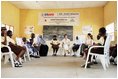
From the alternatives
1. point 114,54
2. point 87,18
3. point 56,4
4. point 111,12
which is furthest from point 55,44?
point 114,54

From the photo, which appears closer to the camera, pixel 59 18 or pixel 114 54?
pixel 114 54

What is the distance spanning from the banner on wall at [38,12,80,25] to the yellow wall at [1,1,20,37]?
1246 millimetres

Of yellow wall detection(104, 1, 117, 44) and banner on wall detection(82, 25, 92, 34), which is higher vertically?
yellow wall detection(104, 1, 117, 44)

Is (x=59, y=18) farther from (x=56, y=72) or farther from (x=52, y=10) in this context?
(x=56, y=72)

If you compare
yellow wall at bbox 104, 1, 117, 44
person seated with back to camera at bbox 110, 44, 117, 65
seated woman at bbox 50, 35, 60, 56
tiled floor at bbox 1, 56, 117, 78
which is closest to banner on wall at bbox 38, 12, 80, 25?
seated woman at bbox 50, 35, 60, 56

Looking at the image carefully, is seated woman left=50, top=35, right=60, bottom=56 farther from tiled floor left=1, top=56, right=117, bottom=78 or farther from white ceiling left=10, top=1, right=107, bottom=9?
tiled floor left=1, top=56, right=117, bottom=78

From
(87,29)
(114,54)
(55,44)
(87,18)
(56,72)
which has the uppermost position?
(87,18)

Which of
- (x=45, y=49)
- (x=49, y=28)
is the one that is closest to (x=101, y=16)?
(x=49, y=28)

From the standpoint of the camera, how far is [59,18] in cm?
1204

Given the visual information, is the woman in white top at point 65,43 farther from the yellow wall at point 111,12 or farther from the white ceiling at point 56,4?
the yellow wall at point 111,12

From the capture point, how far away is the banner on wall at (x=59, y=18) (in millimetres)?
11961

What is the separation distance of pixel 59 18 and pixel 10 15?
109 inches

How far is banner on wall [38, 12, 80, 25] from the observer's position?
39.2 feet

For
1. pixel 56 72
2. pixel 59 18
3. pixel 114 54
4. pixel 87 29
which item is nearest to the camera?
pixel 56 72
